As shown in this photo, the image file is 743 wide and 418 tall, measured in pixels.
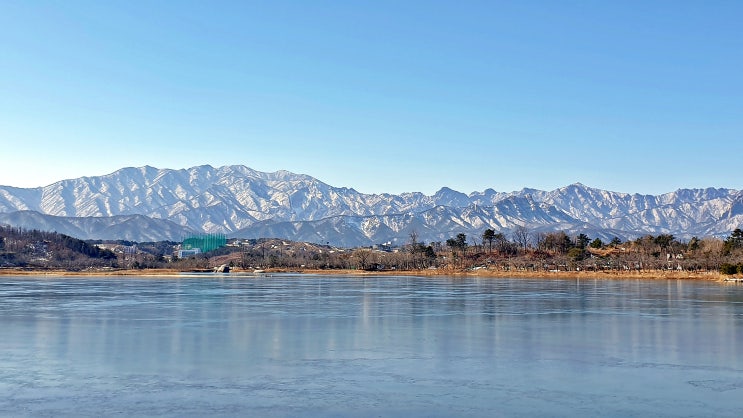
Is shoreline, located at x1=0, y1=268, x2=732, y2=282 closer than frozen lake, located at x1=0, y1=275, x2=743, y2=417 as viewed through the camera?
No

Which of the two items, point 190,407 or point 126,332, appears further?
point 126,332

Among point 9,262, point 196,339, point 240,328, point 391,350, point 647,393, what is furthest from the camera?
point 9,262

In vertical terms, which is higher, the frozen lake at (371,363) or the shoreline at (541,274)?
the shoreline at (541,274)

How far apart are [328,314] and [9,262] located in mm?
176251

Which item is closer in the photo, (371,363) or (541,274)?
(371,363)

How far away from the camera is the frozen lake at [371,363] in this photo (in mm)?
20844

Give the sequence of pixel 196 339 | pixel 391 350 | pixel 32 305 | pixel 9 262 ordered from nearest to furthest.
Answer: pixel 391 350 < pixel 196 339 < pixel 32 305 < pixel 9 262

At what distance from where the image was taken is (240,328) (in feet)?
132

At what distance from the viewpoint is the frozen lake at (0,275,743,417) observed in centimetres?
2084

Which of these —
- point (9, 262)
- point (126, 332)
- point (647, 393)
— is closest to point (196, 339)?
point (126, 332)

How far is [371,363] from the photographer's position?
2823 centimetres

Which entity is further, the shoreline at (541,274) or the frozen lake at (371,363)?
the shoreline at (541,274)

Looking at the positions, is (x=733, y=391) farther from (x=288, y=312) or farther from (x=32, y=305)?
(x=32, y=305)

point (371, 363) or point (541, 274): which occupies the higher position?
point (541, 274)
